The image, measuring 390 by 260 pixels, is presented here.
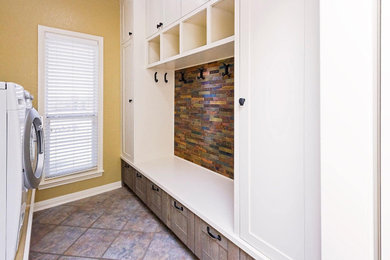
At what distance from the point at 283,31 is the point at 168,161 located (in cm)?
214

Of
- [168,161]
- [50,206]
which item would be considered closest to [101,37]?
[168,161]

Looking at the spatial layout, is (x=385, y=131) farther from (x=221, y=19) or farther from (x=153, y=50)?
(x=153, y=50)

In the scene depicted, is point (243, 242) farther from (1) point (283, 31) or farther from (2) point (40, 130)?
(2) point (40, 130)

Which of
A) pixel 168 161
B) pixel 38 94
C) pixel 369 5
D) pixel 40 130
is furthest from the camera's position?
pixel 168 161

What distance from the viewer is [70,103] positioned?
2643 millimetres

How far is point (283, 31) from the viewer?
1.00 meters

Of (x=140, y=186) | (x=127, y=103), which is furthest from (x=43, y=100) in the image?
(x=140, y=186)

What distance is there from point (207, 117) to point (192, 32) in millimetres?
894

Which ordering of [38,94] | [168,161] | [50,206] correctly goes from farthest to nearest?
[168,161], [50,206], [38,94]

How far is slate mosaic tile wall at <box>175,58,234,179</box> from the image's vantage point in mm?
2150

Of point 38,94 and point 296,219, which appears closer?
Answer: point 296,219

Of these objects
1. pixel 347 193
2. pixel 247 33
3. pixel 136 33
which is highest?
pixel 136 33

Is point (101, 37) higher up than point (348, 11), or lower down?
higher up

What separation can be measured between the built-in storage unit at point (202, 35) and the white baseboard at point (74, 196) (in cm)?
180
